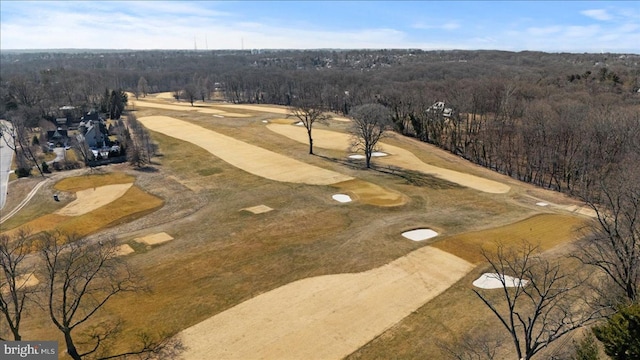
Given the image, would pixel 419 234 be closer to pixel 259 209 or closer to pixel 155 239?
pixel 259 209

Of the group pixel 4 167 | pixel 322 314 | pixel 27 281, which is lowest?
pixel 4 167

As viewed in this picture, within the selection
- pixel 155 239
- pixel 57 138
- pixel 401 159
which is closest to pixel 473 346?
pixel 155 239

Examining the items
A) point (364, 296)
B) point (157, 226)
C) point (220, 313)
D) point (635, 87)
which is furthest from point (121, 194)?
point (635, 87)

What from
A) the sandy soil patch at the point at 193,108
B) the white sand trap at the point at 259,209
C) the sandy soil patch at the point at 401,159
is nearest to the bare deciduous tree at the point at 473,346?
the white sand trap at the point at 259,209

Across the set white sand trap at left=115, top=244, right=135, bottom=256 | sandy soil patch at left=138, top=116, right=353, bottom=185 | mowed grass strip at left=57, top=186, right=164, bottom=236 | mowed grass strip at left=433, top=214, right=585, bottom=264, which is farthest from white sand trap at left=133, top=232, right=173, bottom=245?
mowed grass strip at left=433, top=214, right=585, bottom=264

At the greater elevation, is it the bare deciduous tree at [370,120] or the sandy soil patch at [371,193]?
the bare deciduous tree at [370,120]

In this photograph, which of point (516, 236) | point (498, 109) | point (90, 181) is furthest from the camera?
point (498, 109)

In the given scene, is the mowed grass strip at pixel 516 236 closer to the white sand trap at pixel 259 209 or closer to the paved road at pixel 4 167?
the white sand trap at pixel 259 209

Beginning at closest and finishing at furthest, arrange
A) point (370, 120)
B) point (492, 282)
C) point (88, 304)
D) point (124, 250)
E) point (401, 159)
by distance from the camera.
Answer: point (88, 304), point (492, 282), point (124, 250), point (370, 120), point (401, 159)
